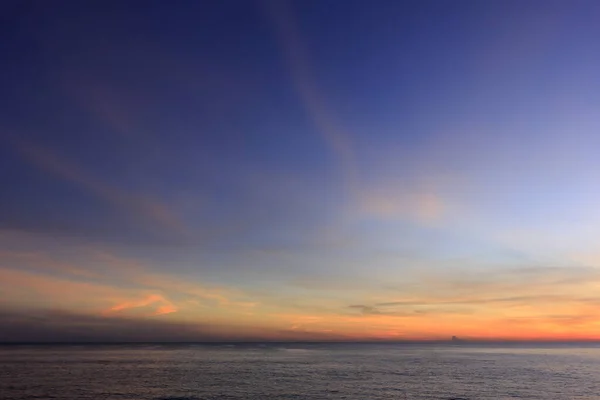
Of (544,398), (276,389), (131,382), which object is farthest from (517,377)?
(131,382)

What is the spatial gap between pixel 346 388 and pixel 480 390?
66.2ft

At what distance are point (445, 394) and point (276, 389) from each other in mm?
24542

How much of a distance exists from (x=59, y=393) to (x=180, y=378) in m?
27.0

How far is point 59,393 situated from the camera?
6644 centimetres

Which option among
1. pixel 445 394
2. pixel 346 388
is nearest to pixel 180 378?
pixel 346 388

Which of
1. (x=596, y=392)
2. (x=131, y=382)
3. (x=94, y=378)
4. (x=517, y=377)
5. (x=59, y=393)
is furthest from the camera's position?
(x=517, y=377)

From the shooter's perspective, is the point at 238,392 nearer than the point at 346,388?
Yes

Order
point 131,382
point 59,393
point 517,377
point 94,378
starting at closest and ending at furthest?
1. point 59,393
2. point 131,382
3. point 94,378
4. point 517,377

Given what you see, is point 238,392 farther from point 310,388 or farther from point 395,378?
point 395,378

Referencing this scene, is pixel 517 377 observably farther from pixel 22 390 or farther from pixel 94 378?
pixel 22 390

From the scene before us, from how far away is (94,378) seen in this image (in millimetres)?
88250

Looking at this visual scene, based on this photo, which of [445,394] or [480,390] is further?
[480,390]

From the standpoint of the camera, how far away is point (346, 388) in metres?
75.2

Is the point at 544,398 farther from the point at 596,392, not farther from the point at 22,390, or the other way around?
the point at 22,390
